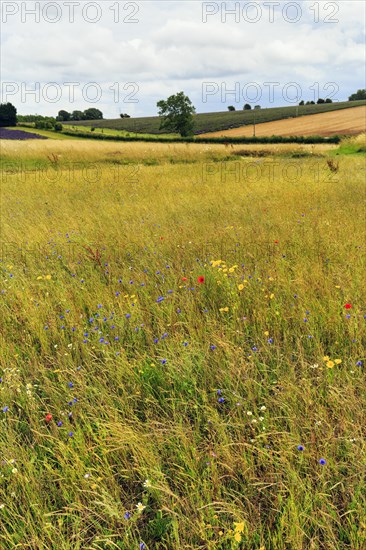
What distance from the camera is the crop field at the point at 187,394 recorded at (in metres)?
1.39

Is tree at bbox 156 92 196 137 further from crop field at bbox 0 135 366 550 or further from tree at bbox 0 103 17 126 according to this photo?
crop field at bbox 0 135 366 550

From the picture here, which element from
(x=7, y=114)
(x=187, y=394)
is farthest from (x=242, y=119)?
(x=187, y=394)

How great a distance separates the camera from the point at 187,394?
6.61 feet

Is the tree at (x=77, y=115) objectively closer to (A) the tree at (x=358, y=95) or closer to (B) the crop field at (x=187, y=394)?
(A) the tree at (x=358, y=95)

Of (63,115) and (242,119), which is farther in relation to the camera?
(63,115)

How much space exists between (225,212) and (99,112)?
11989 centimetres

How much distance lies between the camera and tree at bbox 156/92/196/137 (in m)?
56.3

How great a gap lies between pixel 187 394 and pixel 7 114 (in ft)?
230

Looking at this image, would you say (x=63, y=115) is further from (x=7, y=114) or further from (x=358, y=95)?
(x=358, y=95)

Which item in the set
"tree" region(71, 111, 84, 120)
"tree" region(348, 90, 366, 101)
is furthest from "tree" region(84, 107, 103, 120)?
"tree" region(348, 90, 366, 101)

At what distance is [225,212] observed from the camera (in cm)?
593

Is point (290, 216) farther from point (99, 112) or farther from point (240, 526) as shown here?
point (99, 112)

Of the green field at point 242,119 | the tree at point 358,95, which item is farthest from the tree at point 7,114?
the tree at point 358,95

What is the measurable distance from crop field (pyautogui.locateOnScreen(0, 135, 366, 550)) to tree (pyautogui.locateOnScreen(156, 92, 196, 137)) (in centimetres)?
5800
